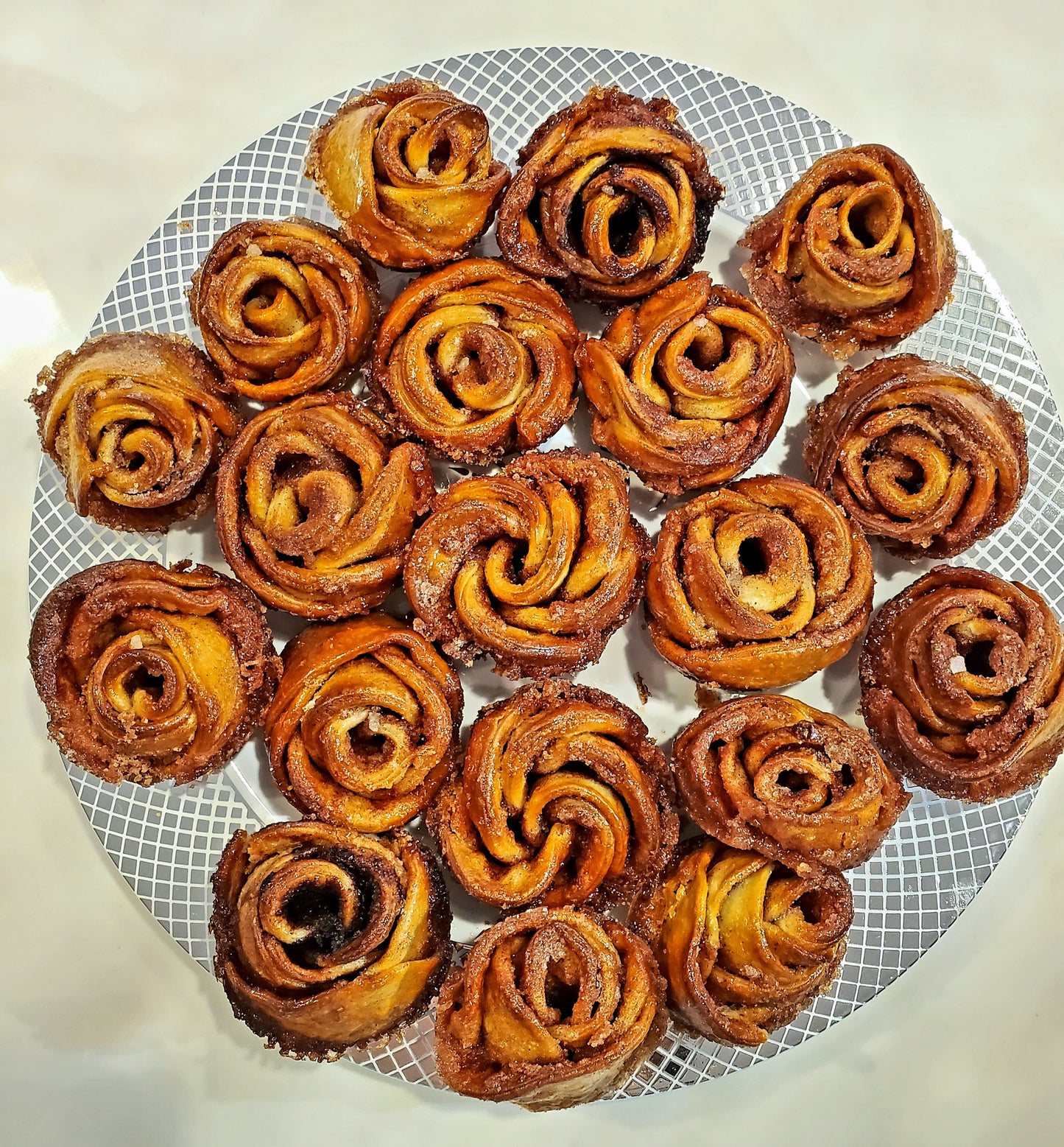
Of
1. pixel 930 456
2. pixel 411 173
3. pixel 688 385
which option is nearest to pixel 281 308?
pixel 411 173

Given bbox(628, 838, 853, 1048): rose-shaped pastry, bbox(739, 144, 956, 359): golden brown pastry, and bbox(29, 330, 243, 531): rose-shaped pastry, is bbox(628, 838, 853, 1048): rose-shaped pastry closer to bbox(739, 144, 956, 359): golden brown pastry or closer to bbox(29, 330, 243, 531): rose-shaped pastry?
bbox(739, 144, 956, 359): golden brown pastry

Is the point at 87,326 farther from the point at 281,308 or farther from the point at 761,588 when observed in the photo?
the point at 761,588

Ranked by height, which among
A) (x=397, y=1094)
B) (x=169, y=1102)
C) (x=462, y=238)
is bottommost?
(x=169, y=1102)

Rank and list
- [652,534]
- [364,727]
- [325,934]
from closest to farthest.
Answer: [325,934] < [364,727] < [652,534]

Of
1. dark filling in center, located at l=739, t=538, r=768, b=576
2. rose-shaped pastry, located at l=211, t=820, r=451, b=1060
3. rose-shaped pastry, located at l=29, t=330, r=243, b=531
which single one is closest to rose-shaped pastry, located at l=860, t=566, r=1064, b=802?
dark filling in center, located at l=739, t=538, r=768, b=576

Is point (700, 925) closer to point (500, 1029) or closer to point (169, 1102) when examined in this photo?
point (500, 1029)

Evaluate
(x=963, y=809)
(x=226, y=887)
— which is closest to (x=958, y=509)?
(x=963, y=809)
